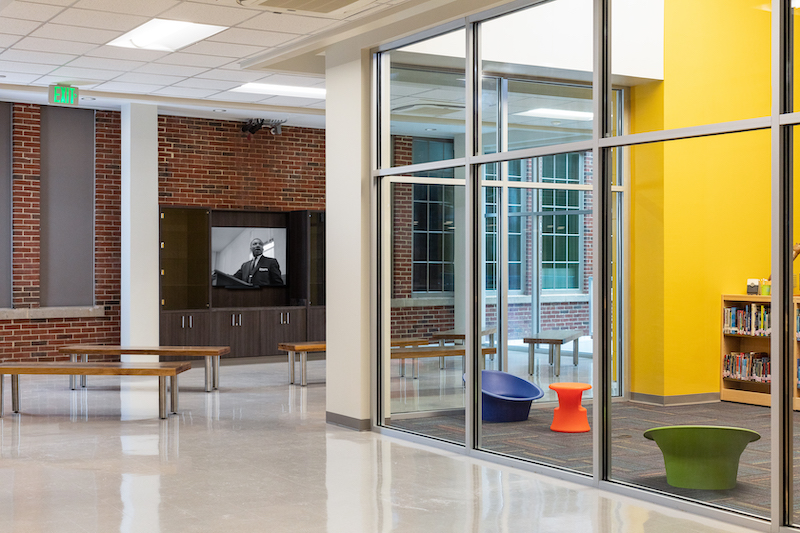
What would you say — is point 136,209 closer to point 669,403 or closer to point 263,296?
point 263,296

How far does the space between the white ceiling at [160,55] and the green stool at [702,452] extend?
340 cm

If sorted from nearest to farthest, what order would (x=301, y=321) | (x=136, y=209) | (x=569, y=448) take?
(x=569, y=448), (x=136, y=209), (x=301, y=321)

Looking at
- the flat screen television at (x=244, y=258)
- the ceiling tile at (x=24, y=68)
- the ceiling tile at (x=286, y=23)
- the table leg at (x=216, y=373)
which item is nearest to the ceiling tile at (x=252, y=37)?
the ceiling tile at (x=286, y=23)

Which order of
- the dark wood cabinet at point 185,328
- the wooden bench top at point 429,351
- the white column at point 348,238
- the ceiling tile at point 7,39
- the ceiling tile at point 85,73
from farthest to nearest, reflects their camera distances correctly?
the dark wood cabinet at point 185,328, the ceiling tile at point 85,73, the ceiling tile at point 7,39, the white column at point 348,238, the wooden bench top at point 429,351

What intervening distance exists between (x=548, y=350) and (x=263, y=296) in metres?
7.66

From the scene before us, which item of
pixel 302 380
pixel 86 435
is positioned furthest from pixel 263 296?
pixel 86 435

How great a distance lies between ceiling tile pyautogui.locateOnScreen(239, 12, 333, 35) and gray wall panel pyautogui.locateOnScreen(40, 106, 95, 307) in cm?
499

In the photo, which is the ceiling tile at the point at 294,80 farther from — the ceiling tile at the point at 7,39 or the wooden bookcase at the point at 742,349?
the wooden bookcase at the point at 742,349

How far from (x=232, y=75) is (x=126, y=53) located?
135 cm

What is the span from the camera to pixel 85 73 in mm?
9094

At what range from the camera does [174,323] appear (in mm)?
11344

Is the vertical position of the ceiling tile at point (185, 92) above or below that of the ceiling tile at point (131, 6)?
above

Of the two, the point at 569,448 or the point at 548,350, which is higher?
the point at 548,350

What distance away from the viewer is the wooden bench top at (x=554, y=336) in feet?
17.4
